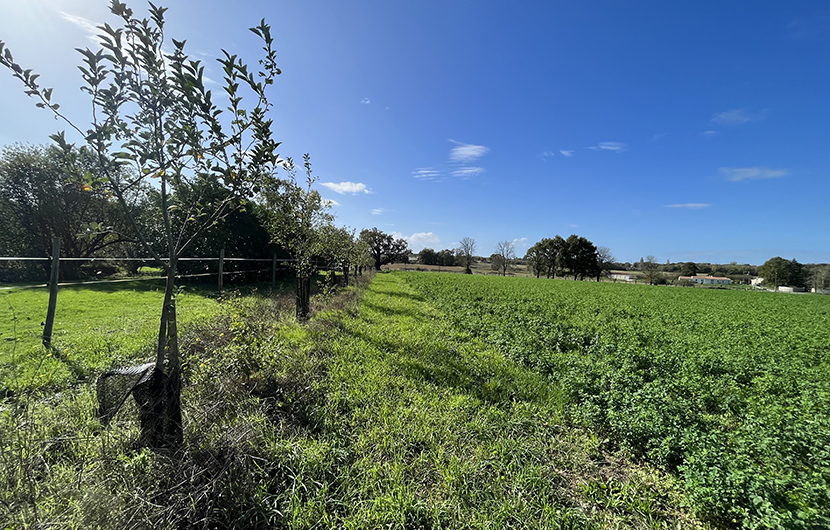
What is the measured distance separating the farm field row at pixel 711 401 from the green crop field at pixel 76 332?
511 cm

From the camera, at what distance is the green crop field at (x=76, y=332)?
4.00 meters

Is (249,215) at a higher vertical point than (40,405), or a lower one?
higher

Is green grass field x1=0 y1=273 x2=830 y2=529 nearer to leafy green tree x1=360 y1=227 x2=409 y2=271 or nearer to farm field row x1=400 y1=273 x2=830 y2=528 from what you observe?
farm field row x1=400 y1=273 x2=830 y2=528

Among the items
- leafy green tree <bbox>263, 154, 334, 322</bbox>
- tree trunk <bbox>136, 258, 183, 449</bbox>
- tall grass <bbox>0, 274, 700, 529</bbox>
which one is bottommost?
tall grass <bbox>0, 274, 700, 529</bbox>

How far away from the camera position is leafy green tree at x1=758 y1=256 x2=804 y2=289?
62.8m

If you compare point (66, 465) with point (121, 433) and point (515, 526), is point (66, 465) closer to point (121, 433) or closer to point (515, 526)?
point (121, 433)

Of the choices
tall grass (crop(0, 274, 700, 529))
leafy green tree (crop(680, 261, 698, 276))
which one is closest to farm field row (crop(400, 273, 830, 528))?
tall grass (crop(0, 274, 700, 529))

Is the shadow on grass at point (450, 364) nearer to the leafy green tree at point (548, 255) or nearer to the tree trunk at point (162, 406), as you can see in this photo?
the tree trunk at point (162, 406)

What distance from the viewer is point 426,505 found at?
2361 millimetres

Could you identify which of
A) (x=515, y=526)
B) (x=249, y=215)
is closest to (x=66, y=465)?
(x=515, y=526)

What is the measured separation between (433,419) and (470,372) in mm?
1859

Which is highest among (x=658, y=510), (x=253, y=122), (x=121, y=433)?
(x=253, y=122)

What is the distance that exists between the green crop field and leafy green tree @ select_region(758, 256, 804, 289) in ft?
329

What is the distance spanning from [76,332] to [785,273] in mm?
103998
